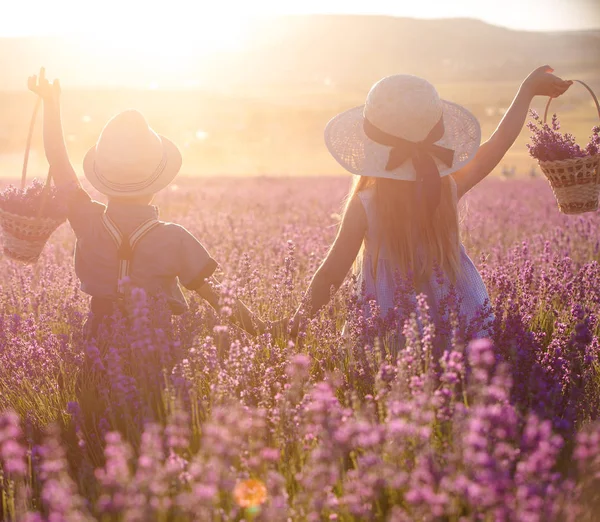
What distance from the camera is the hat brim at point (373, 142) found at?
304 centimetres

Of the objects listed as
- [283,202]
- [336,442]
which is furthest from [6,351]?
[283,202]

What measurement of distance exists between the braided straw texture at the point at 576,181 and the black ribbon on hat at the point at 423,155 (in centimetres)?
79

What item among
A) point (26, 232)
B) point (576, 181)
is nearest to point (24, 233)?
point (26, 232)

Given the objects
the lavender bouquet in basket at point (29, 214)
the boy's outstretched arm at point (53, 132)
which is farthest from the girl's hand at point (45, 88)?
the lavender bouquet in basket at point (29, 214)

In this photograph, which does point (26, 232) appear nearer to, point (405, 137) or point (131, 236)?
point (131, 236)

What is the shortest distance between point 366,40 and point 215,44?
47931 mm

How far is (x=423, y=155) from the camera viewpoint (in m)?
2.92

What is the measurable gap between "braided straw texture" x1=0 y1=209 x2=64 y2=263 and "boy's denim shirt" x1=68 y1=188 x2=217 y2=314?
18 centimetres

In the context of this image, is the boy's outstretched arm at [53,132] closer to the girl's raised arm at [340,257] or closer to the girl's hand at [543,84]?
the girl's raised arm at [340,257]

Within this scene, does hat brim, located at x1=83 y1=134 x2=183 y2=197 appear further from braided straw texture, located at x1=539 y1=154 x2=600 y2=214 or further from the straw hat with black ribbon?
braided straw texture, located at x1=539 y1=154 x2=600 y2=214

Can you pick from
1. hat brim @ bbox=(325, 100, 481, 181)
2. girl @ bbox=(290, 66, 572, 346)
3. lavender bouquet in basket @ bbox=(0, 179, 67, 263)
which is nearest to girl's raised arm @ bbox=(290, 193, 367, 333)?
girl @ bbox=(290, 66, 572, 346)

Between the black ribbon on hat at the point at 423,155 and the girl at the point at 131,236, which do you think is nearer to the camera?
the black ribbon on hat at the point at 423,155

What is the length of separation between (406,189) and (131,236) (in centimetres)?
136

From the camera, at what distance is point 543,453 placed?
4.30 ft
